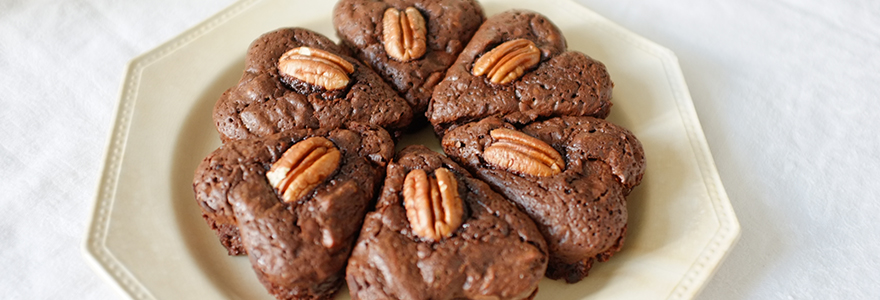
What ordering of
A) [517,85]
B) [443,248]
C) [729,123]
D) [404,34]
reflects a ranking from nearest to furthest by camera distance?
1. [443,248]
2. [517,85]
3. [404,34]
4. [729,123]

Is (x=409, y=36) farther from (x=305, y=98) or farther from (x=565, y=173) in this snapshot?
(x=565, y=173)

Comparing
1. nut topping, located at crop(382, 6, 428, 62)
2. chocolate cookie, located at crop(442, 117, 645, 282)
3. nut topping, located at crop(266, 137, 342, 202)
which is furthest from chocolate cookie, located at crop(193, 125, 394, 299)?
nut topping, located at crop(382, 6, 428, 62)

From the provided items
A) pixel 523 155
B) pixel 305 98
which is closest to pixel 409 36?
pixel 305 98

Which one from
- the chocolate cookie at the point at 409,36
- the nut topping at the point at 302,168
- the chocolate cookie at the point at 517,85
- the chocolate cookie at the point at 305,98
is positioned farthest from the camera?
the chocolate cookie at the point at 409,36

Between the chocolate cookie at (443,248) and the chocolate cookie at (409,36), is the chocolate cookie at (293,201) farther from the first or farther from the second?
the chocolate cookie at (409,36)

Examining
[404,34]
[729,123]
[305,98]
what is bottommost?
[729,123]

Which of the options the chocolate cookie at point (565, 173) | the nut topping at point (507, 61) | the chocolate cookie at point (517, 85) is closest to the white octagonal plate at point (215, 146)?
the chocolate cookie at point (565, 173)

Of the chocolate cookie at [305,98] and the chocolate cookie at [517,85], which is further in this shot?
the chocolate cookie at [517,85]
